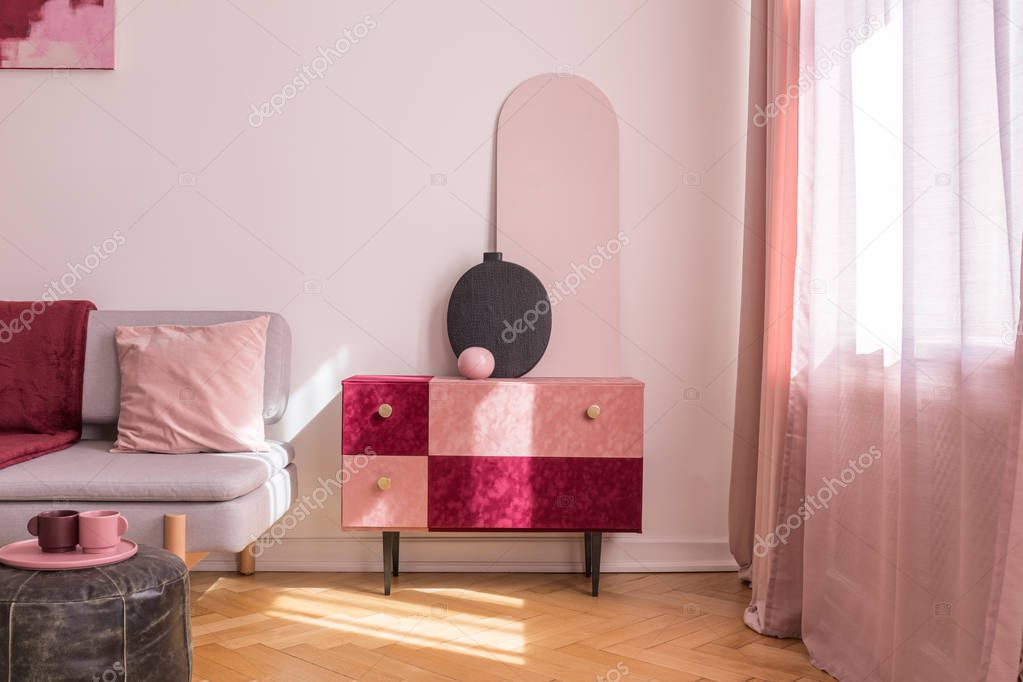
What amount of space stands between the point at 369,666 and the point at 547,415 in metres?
0.91

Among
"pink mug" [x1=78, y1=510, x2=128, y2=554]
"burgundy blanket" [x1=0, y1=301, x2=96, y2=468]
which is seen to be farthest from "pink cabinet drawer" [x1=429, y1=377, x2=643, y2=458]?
"burgundy blanket" [x1=0, y1=301, x2=96, y2=468]

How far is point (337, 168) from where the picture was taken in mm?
3051

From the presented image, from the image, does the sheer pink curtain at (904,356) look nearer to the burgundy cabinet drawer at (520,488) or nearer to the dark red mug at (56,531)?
the burgundy cabinet drawer at (520,488)

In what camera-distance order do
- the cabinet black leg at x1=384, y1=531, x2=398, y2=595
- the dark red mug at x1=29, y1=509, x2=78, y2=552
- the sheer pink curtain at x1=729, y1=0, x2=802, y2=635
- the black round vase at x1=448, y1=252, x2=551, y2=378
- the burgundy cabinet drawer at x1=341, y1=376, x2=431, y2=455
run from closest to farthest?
the dark red mug at x1=29, y1=509, x2=78, y2=552, the sheer pink curtain at x1=729, y1=0, x2=802, y2=635, the burgundy cabinet drawer at x1=341, y1=376, x2=431, y2=455, the cabinet black leg at x1=384, y1=531, x2=398, y2=595, the black round vase at x1=448, y1=252, x2=551, y2=378

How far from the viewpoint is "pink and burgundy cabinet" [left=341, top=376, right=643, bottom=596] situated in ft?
8.67

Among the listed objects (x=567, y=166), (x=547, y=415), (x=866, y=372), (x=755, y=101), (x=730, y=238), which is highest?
(x=755, y=101)

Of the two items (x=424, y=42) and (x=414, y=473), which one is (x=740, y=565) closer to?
(x=414, y=473)

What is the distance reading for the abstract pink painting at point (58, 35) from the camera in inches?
119

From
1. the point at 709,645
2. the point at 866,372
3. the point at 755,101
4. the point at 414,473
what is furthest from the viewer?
the point at 755,101

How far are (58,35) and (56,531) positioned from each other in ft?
6.90

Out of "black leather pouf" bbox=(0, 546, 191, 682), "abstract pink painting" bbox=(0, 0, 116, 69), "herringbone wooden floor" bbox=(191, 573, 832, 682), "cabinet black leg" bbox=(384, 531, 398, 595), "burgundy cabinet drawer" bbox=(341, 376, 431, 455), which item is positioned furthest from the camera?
"abstract pink painting" bbox=(0, 0, 116, 69)

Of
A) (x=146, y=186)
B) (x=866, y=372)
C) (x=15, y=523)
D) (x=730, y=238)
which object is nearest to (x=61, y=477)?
(x=15, y=523)

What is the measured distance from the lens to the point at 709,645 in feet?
7.68

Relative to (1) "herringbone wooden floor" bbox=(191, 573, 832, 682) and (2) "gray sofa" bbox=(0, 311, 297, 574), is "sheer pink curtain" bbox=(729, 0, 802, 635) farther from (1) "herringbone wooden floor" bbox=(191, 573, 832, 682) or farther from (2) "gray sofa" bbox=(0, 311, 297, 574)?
(2) "gray sofa" bbox=(0, 311, 297, 574)
